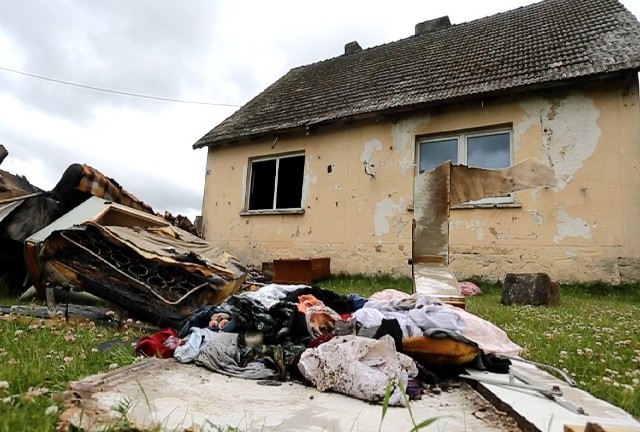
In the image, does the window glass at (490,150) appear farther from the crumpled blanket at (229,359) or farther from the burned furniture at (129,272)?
the crumpled blanket at (229,359)

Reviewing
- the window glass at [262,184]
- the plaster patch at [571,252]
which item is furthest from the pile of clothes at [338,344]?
the window glass at [262,184]

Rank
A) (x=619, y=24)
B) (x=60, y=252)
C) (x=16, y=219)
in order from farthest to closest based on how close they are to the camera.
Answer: (x=619, y=24)
(x=16, y=219)
(x=60, y=252)

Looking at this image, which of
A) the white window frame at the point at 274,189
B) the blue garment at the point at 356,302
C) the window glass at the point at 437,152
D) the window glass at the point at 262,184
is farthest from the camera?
the window glass at the point at 262,184

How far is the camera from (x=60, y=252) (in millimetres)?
4164

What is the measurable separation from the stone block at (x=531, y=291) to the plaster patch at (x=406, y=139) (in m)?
3.43

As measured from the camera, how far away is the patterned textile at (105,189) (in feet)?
20.1

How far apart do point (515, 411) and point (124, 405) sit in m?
1.56

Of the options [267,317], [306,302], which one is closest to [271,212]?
[306,302]

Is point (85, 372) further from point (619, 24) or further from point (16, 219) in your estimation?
point (619, 24)

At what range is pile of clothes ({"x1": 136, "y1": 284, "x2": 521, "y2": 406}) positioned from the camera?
2.17 m

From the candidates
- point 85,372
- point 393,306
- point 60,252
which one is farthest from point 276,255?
point 85,372

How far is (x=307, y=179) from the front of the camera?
10102mm

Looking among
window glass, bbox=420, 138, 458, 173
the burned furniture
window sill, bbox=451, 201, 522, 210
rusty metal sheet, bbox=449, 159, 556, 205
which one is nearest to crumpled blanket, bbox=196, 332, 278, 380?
the burned furniture

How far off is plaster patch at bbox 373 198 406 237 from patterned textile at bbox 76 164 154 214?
4.41 metres
